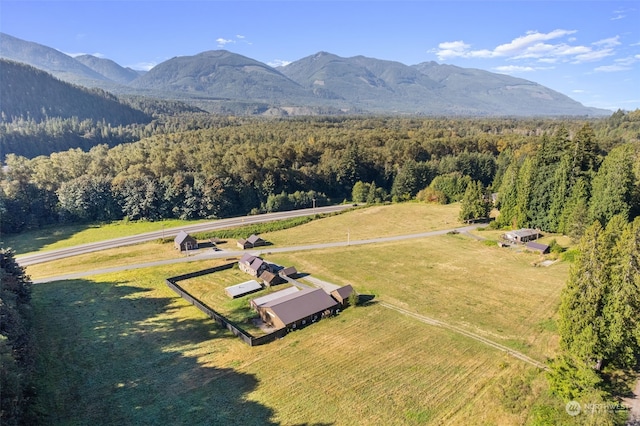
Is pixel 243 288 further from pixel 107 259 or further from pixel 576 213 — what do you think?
pixel 576 213

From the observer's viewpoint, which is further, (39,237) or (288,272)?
(39,237)

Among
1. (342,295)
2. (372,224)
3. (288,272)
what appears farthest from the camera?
(372,224)

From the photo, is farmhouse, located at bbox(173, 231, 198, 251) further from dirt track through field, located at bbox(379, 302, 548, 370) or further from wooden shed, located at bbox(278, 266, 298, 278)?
dirt track through field, located at bbox(379, 302, 548, 370)

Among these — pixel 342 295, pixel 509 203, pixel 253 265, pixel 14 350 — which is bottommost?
pixel 342 295

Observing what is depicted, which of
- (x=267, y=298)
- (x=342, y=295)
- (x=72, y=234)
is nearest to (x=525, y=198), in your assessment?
(x=342, y=295)

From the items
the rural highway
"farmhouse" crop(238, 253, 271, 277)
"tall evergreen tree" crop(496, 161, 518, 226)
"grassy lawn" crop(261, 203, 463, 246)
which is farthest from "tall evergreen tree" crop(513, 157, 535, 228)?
"farmhouse" crop(238, 253, 271, 277)

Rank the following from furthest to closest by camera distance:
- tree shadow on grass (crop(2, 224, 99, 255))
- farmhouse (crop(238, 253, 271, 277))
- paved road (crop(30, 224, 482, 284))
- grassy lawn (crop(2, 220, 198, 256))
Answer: grassy lawn (crop(2, 220, 198, 256)), tree shadow on grass (crop(2, 224, 99, 255)), paved road (crop(30, 224, 482, 284)), farmhouse (crop(238, 253, 271, 277))
